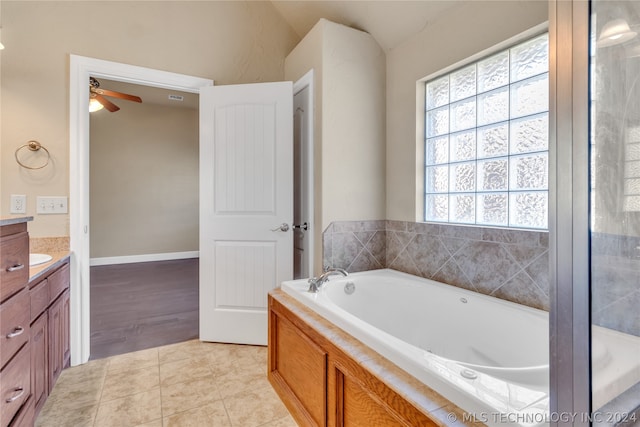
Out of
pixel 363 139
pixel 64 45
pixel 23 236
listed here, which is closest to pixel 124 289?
pixel 64 45

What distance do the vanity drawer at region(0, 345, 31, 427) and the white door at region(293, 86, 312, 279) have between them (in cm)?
166

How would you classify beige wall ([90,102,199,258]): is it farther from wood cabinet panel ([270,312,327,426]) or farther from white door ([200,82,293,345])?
wood cabinet panel ([270,312,327,426])

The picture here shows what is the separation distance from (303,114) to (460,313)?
1875mm

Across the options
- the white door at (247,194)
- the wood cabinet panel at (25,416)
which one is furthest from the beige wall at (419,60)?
the wood cabinet panel at (25,416)

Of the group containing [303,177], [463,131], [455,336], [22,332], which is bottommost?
[455,336]

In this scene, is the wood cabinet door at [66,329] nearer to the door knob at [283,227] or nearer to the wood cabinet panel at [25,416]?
the wood cabinet panel at [25,416]

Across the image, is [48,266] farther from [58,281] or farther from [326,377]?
[326,377]

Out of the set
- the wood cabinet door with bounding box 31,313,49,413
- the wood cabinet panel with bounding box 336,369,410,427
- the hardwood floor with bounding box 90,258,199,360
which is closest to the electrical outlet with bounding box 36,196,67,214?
the wood cabinet door with bounding box 31,313,49,413

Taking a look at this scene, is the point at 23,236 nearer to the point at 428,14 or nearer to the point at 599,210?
the point at 599,210

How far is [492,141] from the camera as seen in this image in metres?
1.86

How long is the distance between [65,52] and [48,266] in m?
1.49

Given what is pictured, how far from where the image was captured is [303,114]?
8.57 ft

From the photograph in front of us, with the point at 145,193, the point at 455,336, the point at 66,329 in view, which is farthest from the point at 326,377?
the point at 145,193

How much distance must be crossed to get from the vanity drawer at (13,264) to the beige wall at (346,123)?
5.32ft
